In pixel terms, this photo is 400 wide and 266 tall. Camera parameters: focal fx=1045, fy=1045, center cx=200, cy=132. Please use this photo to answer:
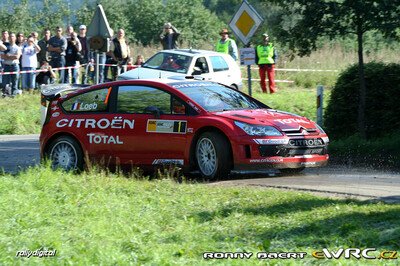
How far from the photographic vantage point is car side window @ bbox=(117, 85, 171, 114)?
1662cm

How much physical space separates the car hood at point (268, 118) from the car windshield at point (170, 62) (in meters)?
12.8

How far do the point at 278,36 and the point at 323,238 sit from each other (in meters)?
10.9

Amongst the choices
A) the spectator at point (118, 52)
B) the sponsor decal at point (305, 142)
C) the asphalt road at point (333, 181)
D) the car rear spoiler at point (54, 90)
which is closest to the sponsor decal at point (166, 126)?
the asphalt road at point (333, 181)

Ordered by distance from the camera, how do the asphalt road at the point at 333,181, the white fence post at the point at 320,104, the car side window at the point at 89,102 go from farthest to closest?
the white fence post at the point at 320,104
the car side window at the point at 89,102
the asphalt road at the point at 333,181

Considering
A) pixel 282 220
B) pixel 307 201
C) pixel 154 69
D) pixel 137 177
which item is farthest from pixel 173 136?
pixel 154 69

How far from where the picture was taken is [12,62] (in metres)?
30.7

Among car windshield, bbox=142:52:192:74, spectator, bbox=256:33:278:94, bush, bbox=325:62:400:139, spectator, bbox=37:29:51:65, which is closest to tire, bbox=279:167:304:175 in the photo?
bush, bbox=325:62:400:139

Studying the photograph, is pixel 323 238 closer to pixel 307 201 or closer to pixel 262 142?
pixel 307 201

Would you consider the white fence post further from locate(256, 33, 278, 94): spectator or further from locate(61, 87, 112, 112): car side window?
locate(256, 33, 278, 94): spectator

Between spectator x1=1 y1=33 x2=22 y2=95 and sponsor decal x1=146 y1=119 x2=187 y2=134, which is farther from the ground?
spectator x1=1 y1=33 x2=22 y2=95

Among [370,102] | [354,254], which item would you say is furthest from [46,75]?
[354,254]

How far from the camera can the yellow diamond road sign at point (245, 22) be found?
22000 mm

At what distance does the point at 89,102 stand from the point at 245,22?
19.5ft

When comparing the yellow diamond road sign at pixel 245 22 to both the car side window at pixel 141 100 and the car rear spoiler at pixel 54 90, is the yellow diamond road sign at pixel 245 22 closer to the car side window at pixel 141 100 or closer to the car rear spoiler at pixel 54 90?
the car rear spoiler at pixel 54 90
